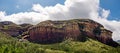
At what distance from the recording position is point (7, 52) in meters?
199

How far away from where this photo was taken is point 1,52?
194 meters

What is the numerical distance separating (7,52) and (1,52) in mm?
6253
